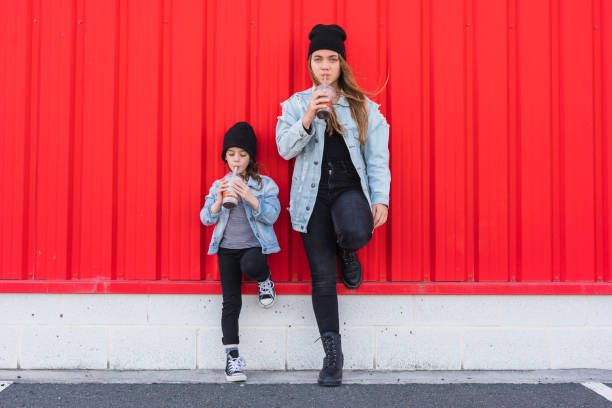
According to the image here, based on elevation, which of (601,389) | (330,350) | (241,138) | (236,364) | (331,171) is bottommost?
(601,389)

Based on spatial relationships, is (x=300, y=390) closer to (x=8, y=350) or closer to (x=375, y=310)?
(x=375, y=310)

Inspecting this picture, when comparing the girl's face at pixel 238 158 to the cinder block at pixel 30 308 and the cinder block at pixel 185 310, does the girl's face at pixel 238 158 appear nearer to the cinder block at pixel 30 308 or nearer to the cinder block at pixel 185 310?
the cinder block at pixel 185 310

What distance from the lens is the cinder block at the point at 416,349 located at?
317 centimetres

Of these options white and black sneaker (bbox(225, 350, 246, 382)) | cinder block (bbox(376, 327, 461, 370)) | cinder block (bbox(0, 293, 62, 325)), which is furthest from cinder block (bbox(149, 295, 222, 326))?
cinder block (bbox(376, 327, 461, 370))

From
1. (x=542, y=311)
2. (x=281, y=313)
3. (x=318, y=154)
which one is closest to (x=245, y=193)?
(x=318, y=154)

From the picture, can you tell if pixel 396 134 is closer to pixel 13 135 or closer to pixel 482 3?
pixel 482 3

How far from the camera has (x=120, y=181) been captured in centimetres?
324

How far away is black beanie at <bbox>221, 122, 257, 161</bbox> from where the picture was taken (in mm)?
2967

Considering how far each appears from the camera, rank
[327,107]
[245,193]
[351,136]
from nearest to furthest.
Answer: [327,107] → [245,193] → [351,136]

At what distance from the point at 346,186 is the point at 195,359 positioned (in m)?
1.52

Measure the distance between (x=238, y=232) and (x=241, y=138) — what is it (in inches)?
23.2

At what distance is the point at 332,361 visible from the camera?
2.83 m

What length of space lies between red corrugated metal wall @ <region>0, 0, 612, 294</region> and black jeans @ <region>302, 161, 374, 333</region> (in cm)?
35

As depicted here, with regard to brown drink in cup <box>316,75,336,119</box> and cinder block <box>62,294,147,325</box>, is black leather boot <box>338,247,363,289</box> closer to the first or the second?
brown drink in cup <box>316,75,336,119</box>
